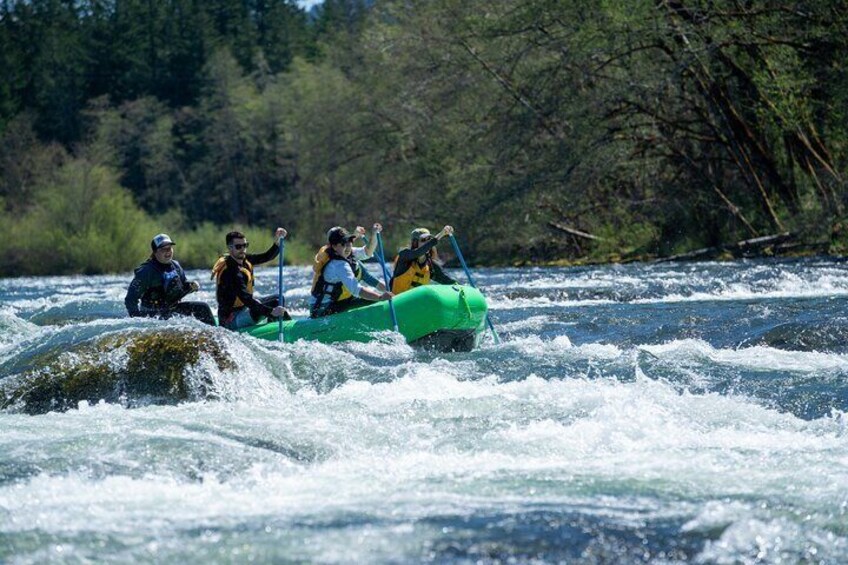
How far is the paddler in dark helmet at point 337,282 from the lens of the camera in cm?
1146

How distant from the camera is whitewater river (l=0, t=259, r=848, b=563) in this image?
5.39m

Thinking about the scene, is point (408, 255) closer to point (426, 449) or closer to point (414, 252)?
point (414, 252)

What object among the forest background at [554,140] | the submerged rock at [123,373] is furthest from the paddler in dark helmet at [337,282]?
the forest background at [554,140]

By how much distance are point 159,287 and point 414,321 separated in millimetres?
2510

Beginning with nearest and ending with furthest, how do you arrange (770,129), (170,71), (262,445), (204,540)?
(204,540) < (262,445) < (770,129) < (170,71)

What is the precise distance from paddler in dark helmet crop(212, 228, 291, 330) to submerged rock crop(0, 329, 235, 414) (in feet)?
6.82

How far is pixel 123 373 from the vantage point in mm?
8953

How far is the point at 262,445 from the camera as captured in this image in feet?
23.6

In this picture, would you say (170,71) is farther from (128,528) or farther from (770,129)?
(128,528)

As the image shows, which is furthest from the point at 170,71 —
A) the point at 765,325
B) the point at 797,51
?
the point at 765,325

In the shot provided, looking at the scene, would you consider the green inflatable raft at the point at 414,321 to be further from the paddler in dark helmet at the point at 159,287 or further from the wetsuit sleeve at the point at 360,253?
the wetsuit sleeve at the point at 360,253

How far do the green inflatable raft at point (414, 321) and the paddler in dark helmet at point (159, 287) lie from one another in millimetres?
1064

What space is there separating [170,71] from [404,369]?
226ft

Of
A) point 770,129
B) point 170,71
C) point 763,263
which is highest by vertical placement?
point 170,71
